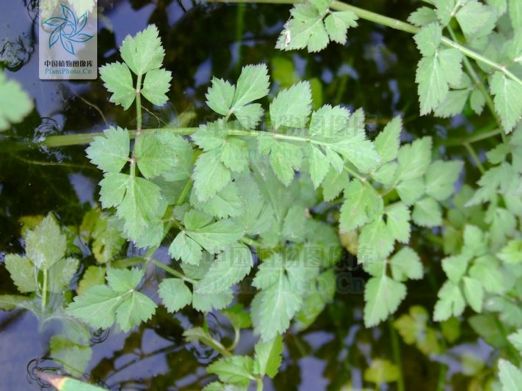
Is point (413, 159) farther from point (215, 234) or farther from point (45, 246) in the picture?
point (45, 246)

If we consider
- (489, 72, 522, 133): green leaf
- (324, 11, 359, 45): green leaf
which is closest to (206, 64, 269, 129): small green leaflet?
(324, 11, 359, 45): green leaf

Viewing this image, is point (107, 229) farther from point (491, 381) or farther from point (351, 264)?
point (491, 381)

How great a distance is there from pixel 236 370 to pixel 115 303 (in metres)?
0.42

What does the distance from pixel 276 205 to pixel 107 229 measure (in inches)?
18.1

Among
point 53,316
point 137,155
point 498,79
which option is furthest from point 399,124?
point 53,316

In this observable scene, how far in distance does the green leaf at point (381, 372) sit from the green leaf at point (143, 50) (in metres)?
1.21

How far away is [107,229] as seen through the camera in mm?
1514

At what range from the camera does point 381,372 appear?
1.85 metres

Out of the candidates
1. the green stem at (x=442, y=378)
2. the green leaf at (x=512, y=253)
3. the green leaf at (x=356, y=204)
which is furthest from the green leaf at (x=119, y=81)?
the green stem at (x=442, y=378)

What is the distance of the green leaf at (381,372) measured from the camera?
1836mm

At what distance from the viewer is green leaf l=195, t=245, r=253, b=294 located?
4.47 feet

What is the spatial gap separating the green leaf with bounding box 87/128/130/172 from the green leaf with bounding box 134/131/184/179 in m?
0.03

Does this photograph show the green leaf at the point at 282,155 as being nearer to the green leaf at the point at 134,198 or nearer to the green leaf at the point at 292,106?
the green leaf at the point at 292,106

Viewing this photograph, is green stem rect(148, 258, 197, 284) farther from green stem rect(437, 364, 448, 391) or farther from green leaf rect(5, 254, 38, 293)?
green stem rect(437, 364, 448, 391)
